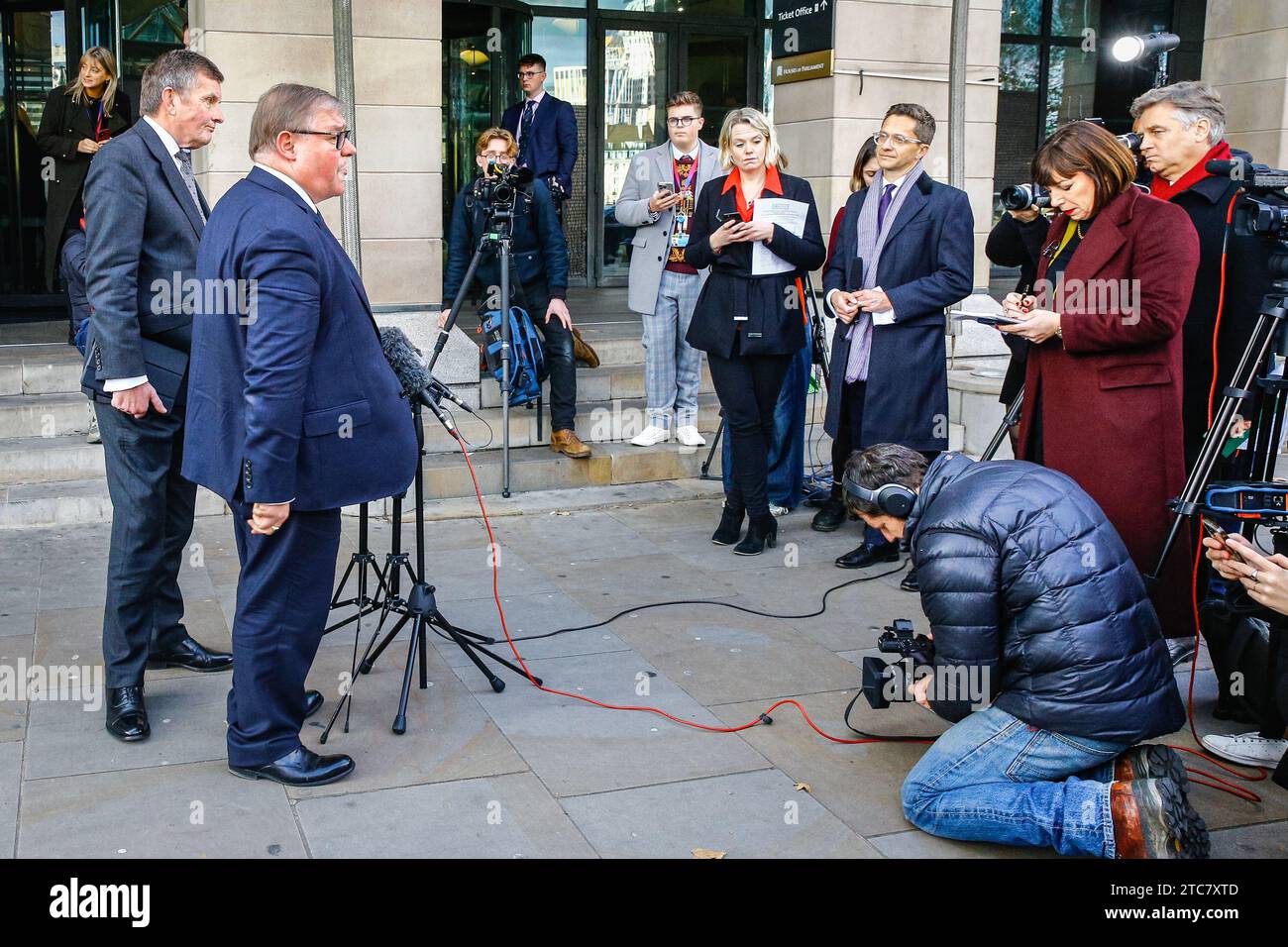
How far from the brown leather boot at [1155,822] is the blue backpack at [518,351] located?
494 centimetres

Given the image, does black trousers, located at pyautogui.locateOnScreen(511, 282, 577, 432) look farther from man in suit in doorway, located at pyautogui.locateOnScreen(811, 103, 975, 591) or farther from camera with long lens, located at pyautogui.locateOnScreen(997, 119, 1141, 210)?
camera with long lens, located at pyautogui.locateOnScreen(997, 119, 1141, 210)

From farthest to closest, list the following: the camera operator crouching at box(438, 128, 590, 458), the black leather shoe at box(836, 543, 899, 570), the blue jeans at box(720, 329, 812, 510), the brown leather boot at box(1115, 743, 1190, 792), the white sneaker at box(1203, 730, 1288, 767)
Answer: the camera operator crouching at box(438, 128, 590, 458) < the blue jeans at box(720, 329, 812, 510) < the black leather shoe at box(836, 543, 899, 570) < the white sneaker at box(1203, 730, 1288, 767) < the brown leather boot at box(1115, 743, 1190, 792)

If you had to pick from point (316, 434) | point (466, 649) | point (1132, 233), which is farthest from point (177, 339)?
point (1132, 233)

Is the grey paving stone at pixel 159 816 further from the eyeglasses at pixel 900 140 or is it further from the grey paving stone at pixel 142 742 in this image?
the eyeglasses at pixel 900 140

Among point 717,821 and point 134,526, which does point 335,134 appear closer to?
point 134,526

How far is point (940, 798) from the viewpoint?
12.2ft

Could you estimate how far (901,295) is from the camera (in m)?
6.29

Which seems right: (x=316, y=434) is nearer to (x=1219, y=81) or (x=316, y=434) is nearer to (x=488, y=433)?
(x=488, y=433)

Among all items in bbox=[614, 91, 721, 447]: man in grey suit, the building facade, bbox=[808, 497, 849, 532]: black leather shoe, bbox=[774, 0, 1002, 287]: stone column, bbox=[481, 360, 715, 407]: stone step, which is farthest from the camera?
bbox=[774, 0, 1002, 287]: stone column

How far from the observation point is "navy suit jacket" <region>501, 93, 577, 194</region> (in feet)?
32.7

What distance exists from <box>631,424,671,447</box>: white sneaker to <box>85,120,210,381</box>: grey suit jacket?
4033 millimetres

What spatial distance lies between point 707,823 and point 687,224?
15.7ft

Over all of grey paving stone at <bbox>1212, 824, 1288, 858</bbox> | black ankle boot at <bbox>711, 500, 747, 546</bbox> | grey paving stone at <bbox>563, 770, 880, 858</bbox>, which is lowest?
grey paving stone at <bbox>1212, 824, 1288, 858</bbox>

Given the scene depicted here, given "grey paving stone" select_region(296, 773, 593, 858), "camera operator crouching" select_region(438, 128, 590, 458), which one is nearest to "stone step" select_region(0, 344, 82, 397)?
"camera operator crouching" select_region(438, 128, 590, 458)
